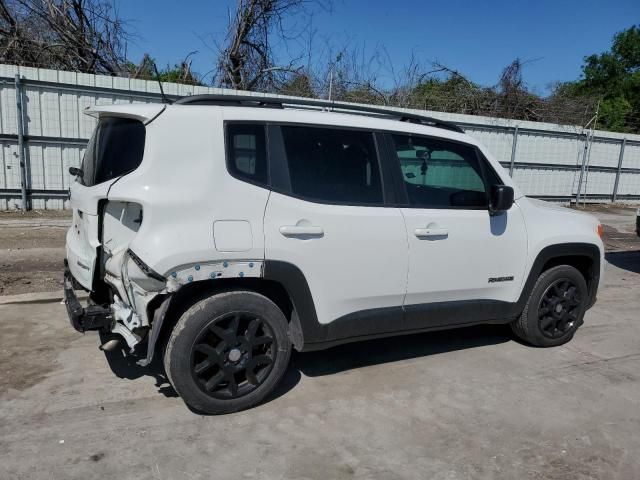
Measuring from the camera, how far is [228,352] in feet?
10.9

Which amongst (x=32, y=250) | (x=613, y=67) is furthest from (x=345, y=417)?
(x=613, y=67)

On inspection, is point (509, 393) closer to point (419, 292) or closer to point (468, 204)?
point (419, 292)

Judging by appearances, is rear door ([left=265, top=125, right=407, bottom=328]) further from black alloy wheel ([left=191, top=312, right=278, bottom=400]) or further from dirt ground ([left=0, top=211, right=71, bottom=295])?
dirt ground ([left=0, top=211, right=71, bottom=295])

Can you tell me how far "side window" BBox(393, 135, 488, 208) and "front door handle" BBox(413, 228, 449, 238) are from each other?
19 cm

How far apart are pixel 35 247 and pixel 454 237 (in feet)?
20.9

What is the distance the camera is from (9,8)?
12188mm

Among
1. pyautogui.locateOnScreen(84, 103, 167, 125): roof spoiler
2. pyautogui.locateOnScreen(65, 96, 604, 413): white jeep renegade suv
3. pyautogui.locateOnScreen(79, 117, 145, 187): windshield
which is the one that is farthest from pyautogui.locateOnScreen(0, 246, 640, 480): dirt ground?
pyautogui.locateOnScreen(84, 103, 167, 125): roof spoiler

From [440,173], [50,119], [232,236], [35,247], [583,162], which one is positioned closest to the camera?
[232,236]

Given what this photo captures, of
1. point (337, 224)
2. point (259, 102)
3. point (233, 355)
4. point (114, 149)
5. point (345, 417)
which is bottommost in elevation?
point (345, 417)

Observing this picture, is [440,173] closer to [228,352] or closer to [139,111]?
[228,352]

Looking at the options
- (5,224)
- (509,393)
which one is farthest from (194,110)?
(5,224)

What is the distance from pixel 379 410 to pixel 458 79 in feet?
48.7

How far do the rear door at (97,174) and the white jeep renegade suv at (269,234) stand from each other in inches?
0.5

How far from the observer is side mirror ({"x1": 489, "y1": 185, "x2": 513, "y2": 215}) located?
158 inches
